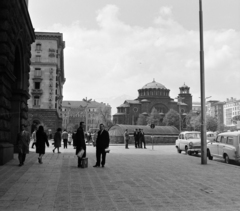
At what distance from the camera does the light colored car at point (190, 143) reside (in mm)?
20859

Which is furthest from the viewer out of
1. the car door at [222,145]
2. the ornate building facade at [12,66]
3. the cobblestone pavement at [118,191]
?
the car door at [222,145]

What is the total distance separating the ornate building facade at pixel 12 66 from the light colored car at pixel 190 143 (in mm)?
10653

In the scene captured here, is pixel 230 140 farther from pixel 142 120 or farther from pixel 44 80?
pixel 142 120

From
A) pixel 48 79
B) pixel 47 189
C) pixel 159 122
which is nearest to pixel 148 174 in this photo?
pixel 47 189

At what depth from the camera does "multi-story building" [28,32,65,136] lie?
185ft

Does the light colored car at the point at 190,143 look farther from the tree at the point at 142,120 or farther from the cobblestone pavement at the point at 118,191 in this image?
the tree at the point at 142,120

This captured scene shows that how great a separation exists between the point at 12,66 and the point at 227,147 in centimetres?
1121

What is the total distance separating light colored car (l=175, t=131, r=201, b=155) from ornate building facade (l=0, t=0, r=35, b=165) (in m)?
10.7

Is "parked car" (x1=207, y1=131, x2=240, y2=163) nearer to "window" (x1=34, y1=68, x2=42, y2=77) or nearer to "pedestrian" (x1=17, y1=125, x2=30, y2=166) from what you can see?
"pedestrian" (x1=17, y1=125, x2=30, y2=166)

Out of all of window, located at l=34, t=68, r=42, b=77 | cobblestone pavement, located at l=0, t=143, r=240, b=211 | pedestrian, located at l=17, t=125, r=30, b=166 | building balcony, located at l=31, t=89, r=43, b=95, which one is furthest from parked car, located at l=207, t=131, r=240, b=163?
window, located at l=34, t=68, r=42, b=77

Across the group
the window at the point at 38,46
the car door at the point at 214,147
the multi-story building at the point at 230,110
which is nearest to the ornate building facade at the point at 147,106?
the window at the point at 38,46

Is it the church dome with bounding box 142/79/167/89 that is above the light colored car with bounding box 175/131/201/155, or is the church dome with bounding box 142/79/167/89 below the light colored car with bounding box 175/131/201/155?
above

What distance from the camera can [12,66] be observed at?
15148 millimetres

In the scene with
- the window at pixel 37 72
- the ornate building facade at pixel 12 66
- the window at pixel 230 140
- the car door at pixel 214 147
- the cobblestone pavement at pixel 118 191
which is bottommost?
the cobblestone pavement at pixel 118 191
